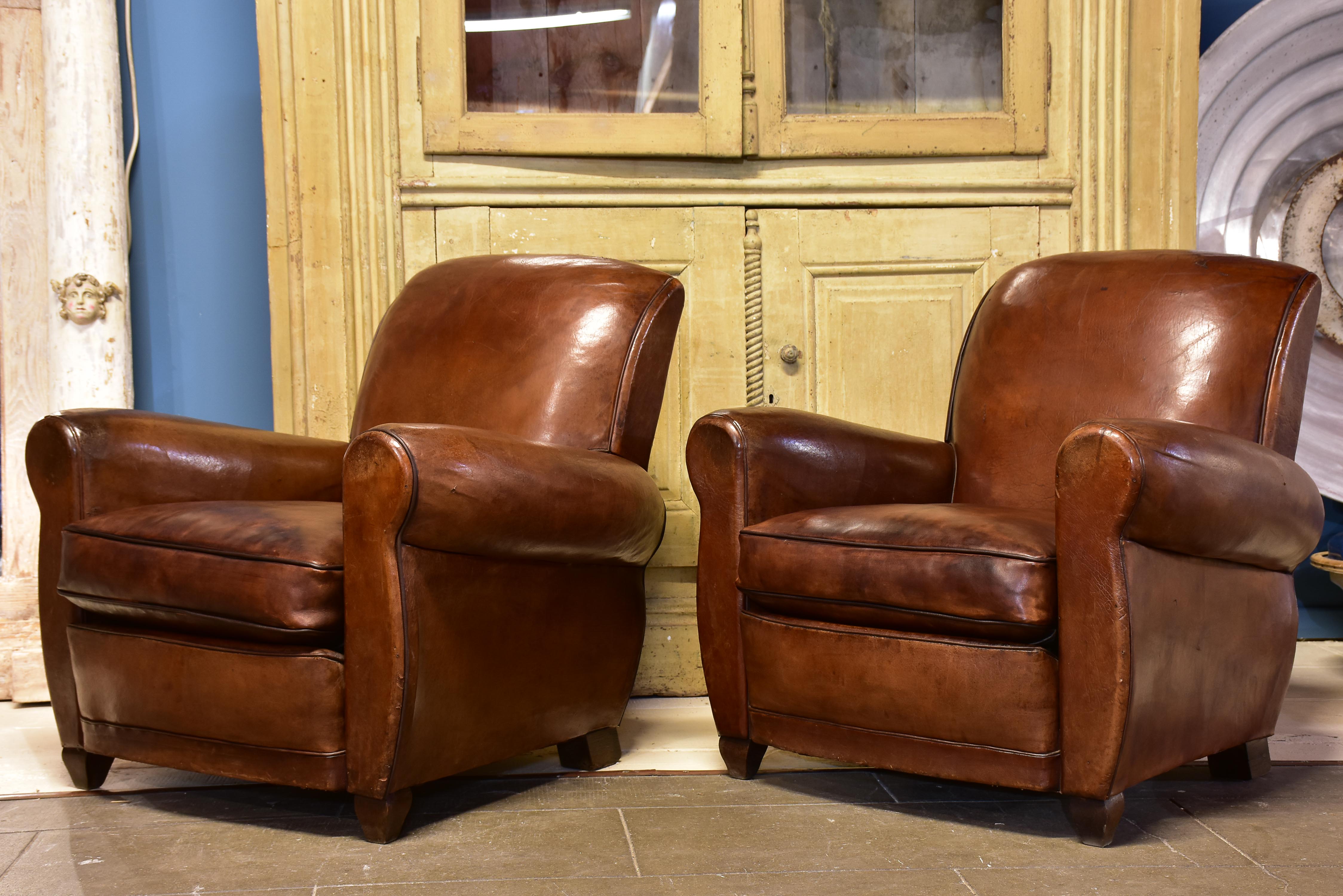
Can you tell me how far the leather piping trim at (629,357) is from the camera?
6.44 ft

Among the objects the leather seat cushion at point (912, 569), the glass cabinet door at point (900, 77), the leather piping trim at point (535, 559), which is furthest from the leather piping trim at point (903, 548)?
the glass cabinet door at point (900, 77)

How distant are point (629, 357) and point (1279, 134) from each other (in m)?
2.05

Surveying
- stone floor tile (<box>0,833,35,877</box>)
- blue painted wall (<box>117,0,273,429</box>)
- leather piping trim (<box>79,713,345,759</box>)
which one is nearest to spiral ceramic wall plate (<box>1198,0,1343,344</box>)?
blue painted wall (<box>117,0,273,429</box>)

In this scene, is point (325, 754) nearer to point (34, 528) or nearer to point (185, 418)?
point (185, 418)

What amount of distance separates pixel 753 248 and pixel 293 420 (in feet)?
3.73

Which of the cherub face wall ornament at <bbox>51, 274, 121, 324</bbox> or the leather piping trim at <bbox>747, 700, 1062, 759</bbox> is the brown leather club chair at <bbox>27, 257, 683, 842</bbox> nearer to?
the leather piping trim at <bbox>747, 700, 1062, 759</bbox>

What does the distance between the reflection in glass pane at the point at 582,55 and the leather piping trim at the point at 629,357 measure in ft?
2.67

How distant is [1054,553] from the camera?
5.12 feet

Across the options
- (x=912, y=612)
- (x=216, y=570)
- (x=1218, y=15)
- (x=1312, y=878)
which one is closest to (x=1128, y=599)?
(x=912, y=612)

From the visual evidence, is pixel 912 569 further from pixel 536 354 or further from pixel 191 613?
pixel 191 613

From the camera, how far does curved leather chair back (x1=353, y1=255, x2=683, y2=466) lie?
198cm

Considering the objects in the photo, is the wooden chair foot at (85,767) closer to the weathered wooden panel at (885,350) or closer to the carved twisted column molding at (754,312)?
the carved twisted column molding at (754,312)

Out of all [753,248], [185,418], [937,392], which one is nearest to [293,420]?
[185,418]

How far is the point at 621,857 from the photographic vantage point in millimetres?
1529
